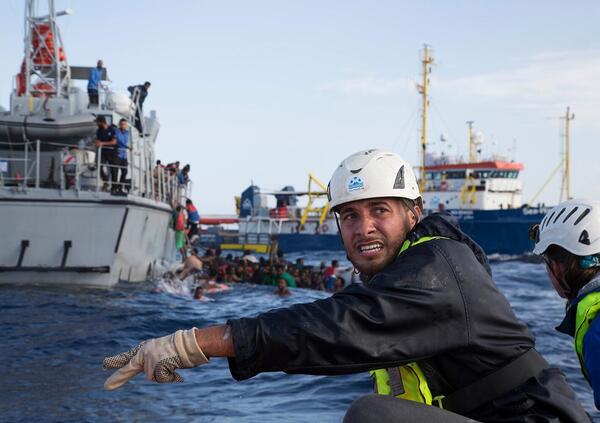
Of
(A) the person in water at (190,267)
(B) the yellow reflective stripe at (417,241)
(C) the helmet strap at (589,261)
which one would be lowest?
(A) the person in water at (190,267)

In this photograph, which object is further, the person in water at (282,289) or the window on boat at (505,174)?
the window on boat at (505,174)

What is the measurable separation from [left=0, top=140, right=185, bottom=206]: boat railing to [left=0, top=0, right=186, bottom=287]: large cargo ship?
0.03m

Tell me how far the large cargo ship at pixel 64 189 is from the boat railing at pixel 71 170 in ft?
0.11

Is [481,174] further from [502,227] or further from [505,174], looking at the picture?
[502,227]

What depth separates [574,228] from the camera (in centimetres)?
362

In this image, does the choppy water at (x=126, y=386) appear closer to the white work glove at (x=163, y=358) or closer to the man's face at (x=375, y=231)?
the man's face at (x=375, y=231)

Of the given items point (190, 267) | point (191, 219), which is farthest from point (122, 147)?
point (191, 219)

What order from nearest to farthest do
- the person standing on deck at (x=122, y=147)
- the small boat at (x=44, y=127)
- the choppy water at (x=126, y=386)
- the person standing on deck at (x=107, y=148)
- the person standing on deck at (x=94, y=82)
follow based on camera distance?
the choppy water at (x=126, y=386)
the person standing on deck at (x=107, y=148)
the person standing on deck at (x=122, y=147)
the small boat at (x=44, y=127)
the person standing on deck at (x=94, y=82)

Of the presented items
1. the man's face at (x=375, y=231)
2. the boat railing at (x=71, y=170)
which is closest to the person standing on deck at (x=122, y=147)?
the boat railing at (x=71, y=170)

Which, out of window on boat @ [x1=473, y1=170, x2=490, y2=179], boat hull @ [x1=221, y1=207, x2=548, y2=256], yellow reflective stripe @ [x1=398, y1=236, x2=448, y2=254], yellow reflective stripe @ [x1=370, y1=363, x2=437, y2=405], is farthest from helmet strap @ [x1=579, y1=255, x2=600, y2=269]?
window on boat @ [x1=473, y1=170, x2=490, y2=179]

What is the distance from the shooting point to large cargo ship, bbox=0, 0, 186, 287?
16906 millimetres

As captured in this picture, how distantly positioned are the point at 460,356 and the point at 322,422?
168 inches

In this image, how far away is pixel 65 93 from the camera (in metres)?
22.6

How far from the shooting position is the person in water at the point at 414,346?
254 centimetres
